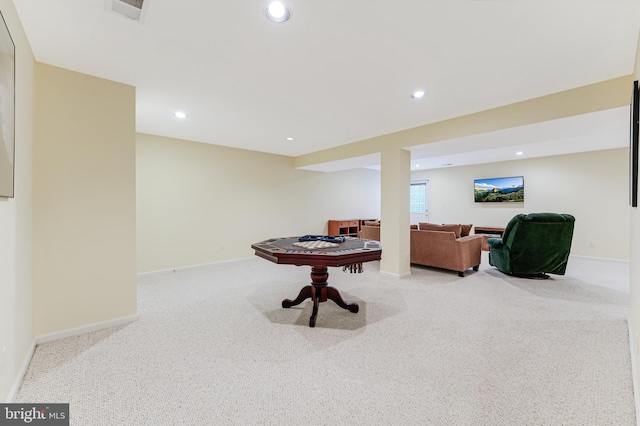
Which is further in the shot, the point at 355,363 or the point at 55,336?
the point at 55,336

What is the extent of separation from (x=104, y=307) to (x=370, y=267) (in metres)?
3.82

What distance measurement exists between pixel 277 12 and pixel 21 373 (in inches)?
113

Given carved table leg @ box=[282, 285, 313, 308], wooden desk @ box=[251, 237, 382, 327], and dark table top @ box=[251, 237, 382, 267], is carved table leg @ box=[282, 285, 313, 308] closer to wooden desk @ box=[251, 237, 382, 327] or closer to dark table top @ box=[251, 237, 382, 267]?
wooden desk @ box=[251, 237, 382, 327]

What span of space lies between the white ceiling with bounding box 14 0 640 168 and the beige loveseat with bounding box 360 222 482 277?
1716 millimetres

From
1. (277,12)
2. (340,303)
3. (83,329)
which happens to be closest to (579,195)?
(340,303)

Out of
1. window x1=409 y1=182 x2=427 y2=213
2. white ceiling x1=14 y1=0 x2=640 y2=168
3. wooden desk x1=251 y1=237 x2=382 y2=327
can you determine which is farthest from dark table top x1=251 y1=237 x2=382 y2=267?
window x1=409 y1=182 x2=427 y2=213

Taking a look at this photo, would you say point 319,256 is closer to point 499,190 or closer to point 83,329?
point 83,329

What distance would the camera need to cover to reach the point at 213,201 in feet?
17.2

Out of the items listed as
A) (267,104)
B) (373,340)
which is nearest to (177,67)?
(267,104)

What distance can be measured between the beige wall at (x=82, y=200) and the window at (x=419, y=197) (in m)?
8.01

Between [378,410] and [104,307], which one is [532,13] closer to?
[378,410]

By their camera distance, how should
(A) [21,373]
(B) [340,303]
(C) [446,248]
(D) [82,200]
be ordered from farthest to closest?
(C) [446,248] → (B) [340,303] → (D) [82,200] → (A) [21,373]

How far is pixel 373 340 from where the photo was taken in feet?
7.48

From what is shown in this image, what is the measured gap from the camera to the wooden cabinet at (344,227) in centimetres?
715
